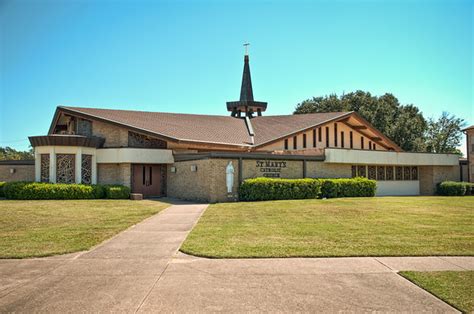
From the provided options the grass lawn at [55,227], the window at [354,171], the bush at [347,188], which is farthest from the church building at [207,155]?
the grass lawn at [55,227]

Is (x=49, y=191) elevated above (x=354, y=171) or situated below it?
below

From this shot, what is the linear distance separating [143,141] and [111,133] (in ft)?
7.22

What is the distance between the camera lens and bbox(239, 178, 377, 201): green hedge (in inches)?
768

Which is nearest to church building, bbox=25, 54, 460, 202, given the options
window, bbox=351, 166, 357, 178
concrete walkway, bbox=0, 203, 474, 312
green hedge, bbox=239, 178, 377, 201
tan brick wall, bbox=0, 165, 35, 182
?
window, bbox=351, 166, 357, 178

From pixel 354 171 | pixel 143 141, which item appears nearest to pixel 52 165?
pixel 143 141

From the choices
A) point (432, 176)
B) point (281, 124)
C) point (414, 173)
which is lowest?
point (432, 176)

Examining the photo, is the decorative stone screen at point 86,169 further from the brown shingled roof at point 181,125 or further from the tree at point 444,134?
the tree at point 444,134

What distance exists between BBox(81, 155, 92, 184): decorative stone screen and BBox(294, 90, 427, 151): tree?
3497cm

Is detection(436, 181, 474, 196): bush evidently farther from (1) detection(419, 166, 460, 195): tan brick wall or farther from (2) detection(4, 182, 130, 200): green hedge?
(2) detection(4, 182, 130, 200): green hedge

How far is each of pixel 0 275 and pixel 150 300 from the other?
9.46 feet

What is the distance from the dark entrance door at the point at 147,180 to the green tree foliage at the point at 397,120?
105 ft

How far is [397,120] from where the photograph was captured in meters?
48.6

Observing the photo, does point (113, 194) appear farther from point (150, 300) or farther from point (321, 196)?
point (150, 300)

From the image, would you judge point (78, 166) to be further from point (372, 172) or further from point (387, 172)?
→ point (387, 172)
